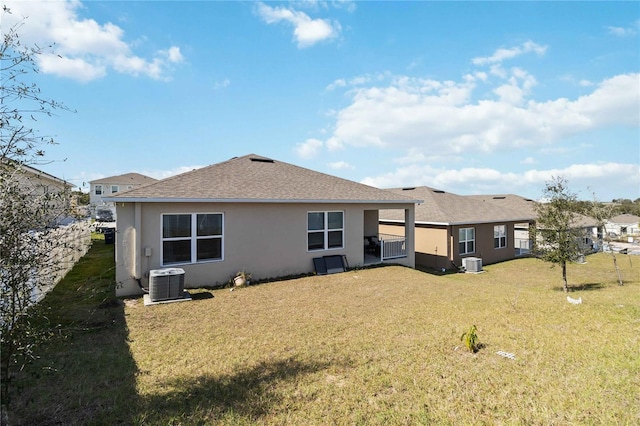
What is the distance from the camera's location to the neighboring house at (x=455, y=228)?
1927 cm

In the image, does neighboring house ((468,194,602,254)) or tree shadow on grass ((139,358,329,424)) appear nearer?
tree shadow on grass ((139,358,329,424))

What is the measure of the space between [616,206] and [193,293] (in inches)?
805

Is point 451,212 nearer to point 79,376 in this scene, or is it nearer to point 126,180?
point 79,376

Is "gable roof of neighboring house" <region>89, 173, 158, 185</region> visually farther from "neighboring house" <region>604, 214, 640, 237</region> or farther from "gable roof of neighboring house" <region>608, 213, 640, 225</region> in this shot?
"gable roof of neighboring house" <region>608, 213, 640, 225</region>

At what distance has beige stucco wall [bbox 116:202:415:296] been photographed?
9.65 metres

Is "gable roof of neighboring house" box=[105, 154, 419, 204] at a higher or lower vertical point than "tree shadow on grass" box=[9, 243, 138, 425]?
higher

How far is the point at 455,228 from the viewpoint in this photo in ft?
63.8

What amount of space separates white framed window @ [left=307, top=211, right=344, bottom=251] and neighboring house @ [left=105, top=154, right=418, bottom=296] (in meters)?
0.04

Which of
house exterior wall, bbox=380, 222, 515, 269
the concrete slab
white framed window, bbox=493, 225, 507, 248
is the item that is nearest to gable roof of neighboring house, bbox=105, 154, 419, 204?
the concrete slab

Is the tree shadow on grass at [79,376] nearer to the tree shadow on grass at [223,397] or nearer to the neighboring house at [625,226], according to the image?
the tree shadow on grass at [223,397]

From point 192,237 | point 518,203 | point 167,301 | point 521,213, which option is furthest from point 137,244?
point 518,203

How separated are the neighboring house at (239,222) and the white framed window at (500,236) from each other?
35.1 ft

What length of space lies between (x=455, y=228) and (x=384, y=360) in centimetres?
1601

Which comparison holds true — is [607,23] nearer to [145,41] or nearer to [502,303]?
[502,303]
